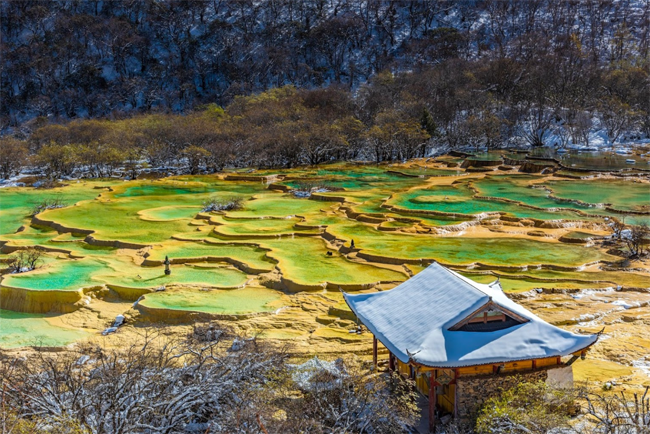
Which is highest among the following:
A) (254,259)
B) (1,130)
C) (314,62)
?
(314,62)

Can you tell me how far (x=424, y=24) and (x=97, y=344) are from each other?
8609 centimetres

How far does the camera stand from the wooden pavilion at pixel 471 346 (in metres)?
9.25

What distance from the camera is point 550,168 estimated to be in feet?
134

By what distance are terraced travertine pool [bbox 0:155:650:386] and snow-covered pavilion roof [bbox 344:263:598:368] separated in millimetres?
2957

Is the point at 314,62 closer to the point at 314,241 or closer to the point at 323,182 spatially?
the point at 323,182

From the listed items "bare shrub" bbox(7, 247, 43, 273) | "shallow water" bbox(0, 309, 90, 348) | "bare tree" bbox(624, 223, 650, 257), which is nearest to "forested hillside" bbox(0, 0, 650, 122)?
"bare tree" bbox(624, 223, 650, 257)

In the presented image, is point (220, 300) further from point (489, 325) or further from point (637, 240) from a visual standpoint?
point (637, 240)

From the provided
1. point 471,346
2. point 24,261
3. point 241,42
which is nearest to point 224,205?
point 24,261

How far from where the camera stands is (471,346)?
9.34 m

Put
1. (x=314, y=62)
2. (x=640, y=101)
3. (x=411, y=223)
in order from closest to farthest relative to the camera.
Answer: (x=411, y=223), (x=640, y=101), (x=314, y=62)

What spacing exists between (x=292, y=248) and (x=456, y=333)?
13.0 m

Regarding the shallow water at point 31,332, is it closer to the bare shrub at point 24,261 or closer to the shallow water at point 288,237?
the shallow water at point 288,237

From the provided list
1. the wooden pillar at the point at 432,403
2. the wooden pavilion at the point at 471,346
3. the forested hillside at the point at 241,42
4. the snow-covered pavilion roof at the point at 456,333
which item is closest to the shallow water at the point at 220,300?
the snow-covered pavilion roof at the point at 456,333

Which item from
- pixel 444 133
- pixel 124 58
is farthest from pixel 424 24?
pixel 124 58
